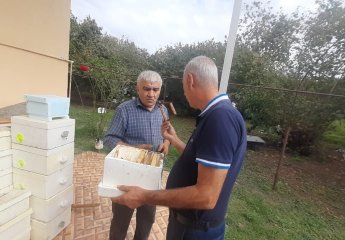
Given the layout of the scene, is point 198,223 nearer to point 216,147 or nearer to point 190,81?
point 216,147

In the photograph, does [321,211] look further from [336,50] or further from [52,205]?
[52,205]

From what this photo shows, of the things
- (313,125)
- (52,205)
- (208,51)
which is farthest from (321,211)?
(208,51)

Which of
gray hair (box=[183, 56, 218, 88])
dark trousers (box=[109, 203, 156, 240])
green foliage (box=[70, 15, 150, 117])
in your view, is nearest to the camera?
gray hair (box=[183, 56, 218, 88])

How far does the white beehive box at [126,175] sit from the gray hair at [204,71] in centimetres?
59

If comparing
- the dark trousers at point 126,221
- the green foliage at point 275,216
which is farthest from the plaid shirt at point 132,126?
the green foliage at point 275,216

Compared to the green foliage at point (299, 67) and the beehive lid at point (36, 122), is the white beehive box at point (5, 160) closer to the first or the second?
the beehive lid at point (36, 122)

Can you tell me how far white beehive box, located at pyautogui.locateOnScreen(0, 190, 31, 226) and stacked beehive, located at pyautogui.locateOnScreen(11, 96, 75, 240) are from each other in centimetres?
7

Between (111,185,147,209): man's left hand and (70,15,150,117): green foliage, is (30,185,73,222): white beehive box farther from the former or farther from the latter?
(70,15,150,117): green foliage

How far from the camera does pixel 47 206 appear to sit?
2.61 m

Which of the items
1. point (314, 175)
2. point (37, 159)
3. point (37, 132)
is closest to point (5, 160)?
point (37, 159)

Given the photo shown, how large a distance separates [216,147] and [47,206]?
223 cm

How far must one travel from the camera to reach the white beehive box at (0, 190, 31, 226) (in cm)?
234

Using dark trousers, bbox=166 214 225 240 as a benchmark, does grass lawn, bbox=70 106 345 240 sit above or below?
below

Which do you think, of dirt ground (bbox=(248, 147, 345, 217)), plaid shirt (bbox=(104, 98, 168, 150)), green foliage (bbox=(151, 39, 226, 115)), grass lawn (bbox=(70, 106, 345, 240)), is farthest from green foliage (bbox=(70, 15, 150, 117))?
plaid shirt (bbox=(104, 98, 168, 150))
